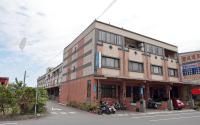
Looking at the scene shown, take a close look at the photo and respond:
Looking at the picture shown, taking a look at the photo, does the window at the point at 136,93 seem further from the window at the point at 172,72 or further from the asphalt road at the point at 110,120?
the asphalt road at the point at 110,120

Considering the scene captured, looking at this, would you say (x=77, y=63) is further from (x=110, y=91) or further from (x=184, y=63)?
(x=184, y=63)

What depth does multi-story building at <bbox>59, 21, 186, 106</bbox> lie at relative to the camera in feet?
86.4

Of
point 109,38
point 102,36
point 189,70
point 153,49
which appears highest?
point 102,36

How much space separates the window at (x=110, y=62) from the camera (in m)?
26.8

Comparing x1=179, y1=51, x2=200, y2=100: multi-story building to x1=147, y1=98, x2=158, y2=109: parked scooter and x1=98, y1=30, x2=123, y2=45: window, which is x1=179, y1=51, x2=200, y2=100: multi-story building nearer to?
x1=147, y1=98, x2=158, y2=109: parked scooter

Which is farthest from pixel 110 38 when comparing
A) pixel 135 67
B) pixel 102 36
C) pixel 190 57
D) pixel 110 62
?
pixel 190 57

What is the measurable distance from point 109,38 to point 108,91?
7.26m

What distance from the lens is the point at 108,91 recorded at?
91.3 feet

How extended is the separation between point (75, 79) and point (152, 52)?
13448 mm

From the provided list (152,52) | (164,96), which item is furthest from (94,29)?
(164,96)

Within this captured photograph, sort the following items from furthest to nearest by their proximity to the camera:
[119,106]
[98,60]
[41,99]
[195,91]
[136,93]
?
[195,91] < [136,93] < [98,60] < [119,106] < [41,99]

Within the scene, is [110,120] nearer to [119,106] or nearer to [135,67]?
[119,106]

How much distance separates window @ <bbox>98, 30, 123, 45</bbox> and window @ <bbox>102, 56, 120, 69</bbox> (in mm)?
2409

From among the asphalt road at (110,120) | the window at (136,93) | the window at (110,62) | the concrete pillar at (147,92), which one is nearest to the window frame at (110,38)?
the window at (110,62)
